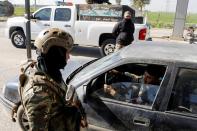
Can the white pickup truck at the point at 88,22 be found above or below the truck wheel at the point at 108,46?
above

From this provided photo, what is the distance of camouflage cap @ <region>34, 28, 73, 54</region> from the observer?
2.18m

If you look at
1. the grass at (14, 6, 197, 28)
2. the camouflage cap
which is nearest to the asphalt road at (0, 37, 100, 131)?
the camouflage cap

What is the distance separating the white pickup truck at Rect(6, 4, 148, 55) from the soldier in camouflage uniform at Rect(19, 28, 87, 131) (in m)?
8.64

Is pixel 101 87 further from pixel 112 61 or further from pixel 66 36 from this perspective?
pixel 66 36

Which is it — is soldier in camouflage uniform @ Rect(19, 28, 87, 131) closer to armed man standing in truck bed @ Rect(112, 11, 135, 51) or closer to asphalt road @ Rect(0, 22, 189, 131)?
asphalt road @ Rect(0, 22, 189, 131)

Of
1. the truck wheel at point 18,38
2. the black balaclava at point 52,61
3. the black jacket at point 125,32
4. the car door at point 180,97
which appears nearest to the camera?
the black balaclava at point 52,61

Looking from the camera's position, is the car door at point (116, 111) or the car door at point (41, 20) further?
the car door at point (41, 20)

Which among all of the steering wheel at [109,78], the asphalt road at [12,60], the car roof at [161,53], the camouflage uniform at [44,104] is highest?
the car roof at [161,53]

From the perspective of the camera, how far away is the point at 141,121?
323cm

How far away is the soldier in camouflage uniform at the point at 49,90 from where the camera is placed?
2.01 m

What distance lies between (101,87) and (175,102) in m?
0.82

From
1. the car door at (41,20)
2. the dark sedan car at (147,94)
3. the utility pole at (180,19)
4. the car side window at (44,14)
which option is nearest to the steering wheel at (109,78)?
the dark sedan car at (147,94)

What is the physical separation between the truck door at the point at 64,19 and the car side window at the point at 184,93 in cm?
872

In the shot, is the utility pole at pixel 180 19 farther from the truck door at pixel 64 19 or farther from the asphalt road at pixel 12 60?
the truck door at pixel 64 19
